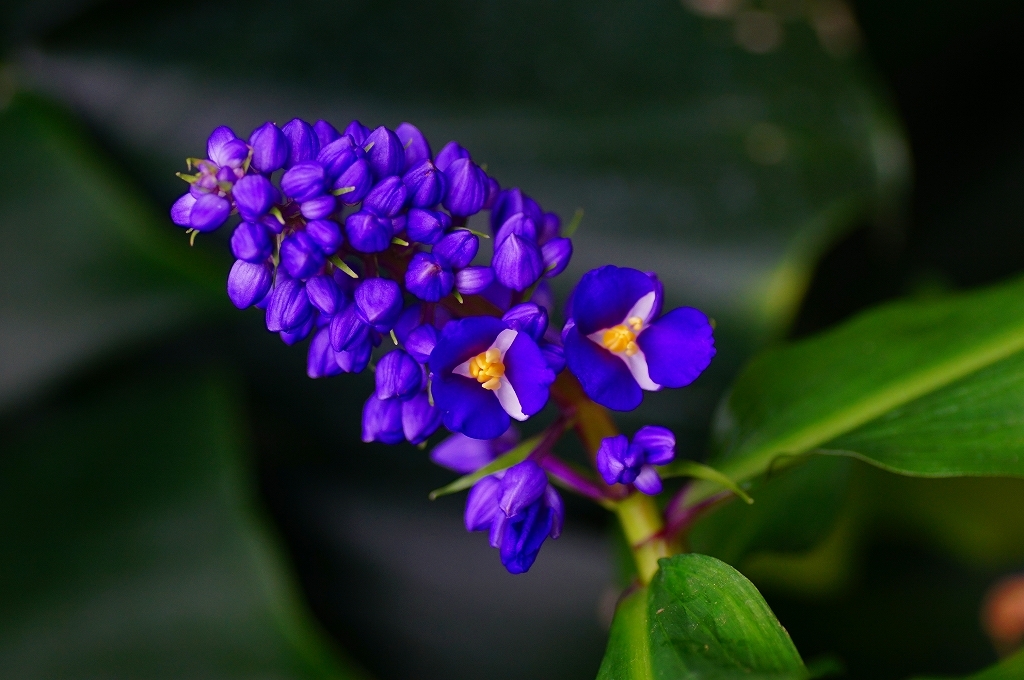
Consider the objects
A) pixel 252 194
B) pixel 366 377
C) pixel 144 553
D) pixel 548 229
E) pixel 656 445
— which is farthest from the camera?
pixel 366 377

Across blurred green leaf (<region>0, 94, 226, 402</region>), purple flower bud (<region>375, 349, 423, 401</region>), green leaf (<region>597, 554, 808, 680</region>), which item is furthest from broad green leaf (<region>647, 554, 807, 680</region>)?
blurred green leaf (<region>0, 94, 226, 402</region>)

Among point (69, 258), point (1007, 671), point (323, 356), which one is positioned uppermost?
point (69, 258)

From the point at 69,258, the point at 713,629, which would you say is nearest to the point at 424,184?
the point at 713,629

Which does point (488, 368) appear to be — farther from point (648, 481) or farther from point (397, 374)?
point (648, 481)

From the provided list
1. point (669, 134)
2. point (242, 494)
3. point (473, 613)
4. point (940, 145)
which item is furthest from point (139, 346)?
point (940, 145)

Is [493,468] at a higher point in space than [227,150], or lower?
lower

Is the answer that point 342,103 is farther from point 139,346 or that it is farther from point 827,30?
point 827,30

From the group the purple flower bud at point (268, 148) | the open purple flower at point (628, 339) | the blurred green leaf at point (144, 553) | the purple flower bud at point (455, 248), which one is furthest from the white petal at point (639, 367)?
the blurred green leaf at point (144, 553)

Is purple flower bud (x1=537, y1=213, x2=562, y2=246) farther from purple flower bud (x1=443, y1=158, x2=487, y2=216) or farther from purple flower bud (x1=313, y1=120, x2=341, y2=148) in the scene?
purple flower bud (x1=313, y1=120, x2=341, y2=148)
